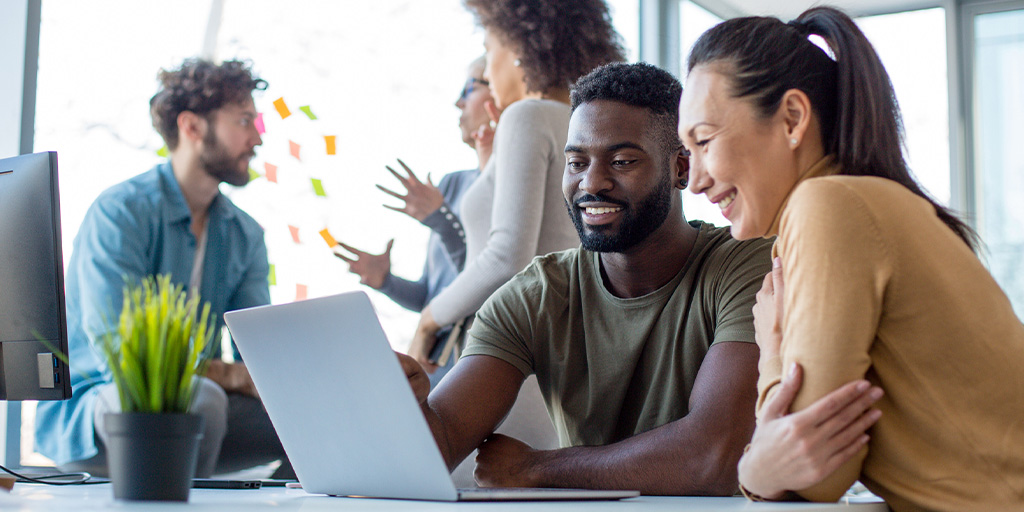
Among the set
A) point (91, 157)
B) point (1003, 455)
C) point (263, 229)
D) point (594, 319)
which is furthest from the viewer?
point (263, 229)

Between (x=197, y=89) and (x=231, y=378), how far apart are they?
3.22 ft

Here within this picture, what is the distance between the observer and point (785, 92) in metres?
1.04

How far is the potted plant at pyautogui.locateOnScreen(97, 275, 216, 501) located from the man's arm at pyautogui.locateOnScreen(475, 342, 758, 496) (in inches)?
21.8

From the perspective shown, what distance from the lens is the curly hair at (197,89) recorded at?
2900 millimetres

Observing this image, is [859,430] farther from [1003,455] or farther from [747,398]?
[747,398]

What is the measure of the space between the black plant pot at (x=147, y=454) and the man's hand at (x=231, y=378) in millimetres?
1861

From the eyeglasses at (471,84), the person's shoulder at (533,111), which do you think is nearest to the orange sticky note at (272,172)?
the eyeglasses at (471,84)

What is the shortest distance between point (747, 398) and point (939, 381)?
1.31 ft

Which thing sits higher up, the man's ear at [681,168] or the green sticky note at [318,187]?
the green sticky note at [318,187]

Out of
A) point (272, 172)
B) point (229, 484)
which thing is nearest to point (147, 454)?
point (229, 484)

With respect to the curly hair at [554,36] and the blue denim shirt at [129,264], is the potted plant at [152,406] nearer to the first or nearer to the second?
the blue denim shirt at [129,264]

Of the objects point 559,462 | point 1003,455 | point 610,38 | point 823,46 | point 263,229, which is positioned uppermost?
point 610,38

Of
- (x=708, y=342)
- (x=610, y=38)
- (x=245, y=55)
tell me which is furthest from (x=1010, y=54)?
(x=708, y=342)

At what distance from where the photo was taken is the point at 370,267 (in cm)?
254
